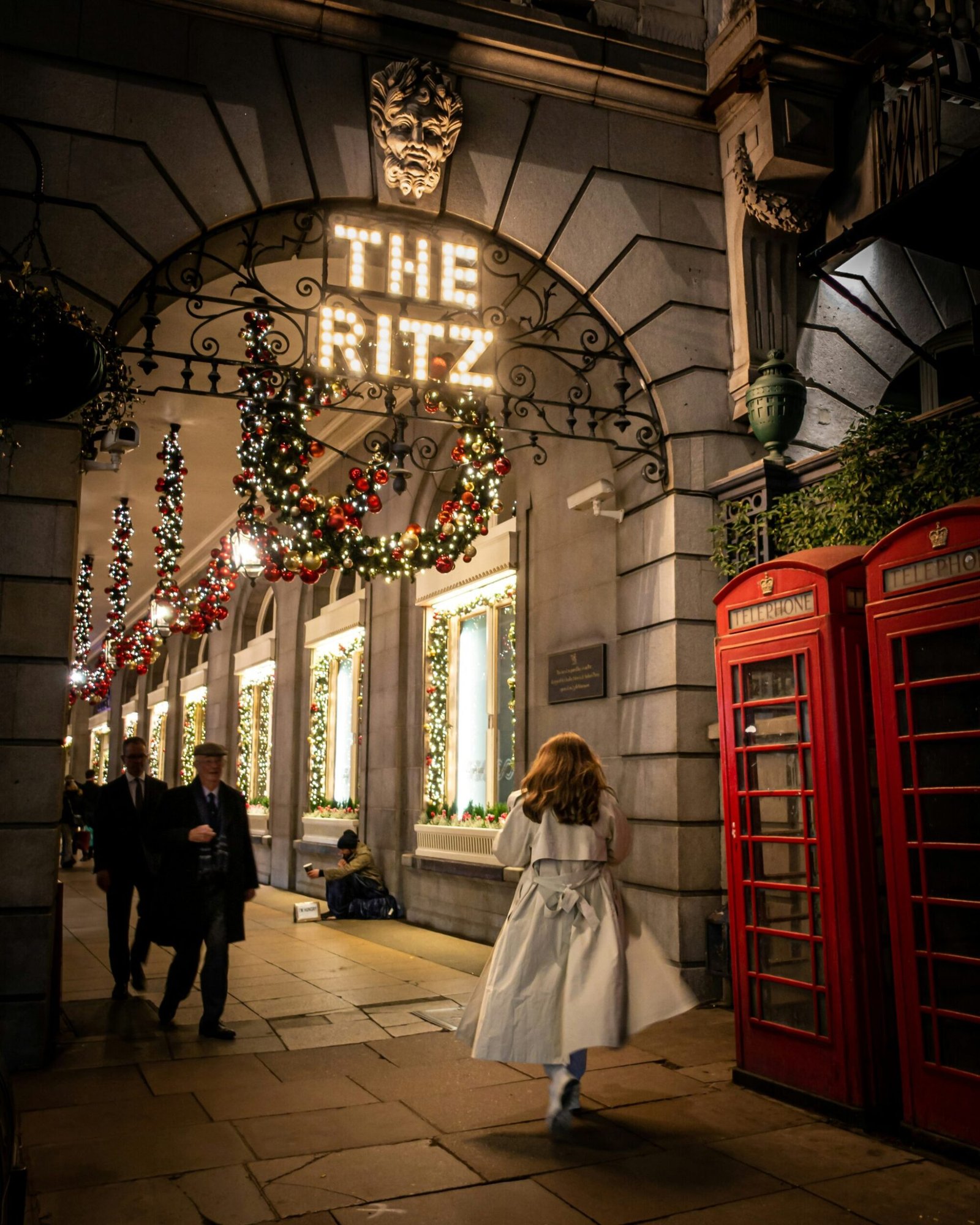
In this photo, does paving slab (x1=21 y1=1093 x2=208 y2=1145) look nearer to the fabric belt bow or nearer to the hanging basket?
the fabric belt bow

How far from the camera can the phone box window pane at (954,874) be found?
4.46 meters

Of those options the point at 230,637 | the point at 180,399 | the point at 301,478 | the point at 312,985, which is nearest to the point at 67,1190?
the point at 312,985

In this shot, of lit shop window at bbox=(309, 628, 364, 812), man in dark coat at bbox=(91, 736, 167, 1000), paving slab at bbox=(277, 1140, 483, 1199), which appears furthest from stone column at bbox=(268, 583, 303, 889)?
paving slab at bbox=(277, 1140, 483, 1199)

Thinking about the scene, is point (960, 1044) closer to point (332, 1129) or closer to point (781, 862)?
point (781, 862)

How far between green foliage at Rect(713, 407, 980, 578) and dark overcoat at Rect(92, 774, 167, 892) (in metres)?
5.44

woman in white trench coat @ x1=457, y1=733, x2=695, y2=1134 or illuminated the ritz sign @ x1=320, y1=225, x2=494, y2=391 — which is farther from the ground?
illuminated the ritz sign @ x1=320, y1=225, x2=494, y2=391

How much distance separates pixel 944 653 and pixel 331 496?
6.10 metres

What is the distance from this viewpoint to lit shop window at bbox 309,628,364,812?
15812mm

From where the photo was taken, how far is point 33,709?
6484 millimetres

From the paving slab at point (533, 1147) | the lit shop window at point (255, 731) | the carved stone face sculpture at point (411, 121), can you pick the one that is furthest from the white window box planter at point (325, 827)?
the paving slab at point (533, 1147)

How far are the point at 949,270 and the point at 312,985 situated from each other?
866cm

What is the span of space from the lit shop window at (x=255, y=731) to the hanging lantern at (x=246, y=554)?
8403 mm

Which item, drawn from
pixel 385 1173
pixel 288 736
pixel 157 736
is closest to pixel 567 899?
pixel 385 1173

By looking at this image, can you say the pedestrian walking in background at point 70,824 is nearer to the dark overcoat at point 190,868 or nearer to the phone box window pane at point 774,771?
the dark overcoat at point 190,868
